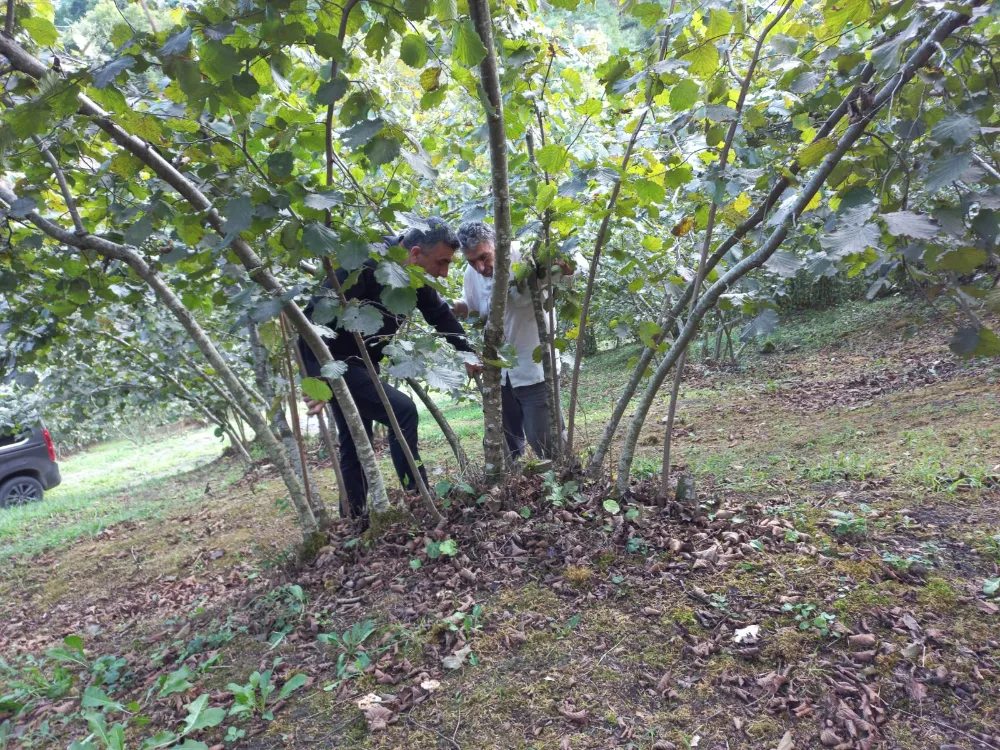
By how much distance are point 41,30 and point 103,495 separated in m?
10.4

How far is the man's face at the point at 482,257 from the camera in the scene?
123 inches

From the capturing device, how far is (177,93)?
6.51 feet

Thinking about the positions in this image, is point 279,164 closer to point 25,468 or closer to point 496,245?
point 496,245

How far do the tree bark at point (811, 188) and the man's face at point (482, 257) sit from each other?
123cm

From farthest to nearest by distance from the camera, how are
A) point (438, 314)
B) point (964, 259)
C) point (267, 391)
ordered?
point (267, 391), point (438, 314), point (964, 259)

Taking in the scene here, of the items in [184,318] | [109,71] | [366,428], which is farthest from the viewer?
[366,428]

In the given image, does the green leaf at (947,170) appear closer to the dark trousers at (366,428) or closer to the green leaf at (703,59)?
the green leaf at (703,59)

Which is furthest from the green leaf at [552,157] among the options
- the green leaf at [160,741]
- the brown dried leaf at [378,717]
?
the green leaf at [160,741]

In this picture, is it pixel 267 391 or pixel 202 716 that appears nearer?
pixel 202 716

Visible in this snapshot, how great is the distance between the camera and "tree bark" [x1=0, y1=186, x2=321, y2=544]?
8.41 ft

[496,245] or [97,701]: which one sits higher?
[496,245]

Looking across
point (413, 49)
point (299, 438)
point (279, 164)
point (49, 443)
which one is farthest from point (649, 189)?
point (49, 443)

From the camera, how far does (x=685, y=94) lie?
6.37 ft

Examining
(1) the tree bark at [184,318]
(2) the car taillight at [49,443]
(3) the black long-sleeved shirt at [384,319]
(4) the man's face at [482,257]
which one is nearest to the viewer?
(1) the tree bark at [184,318]
